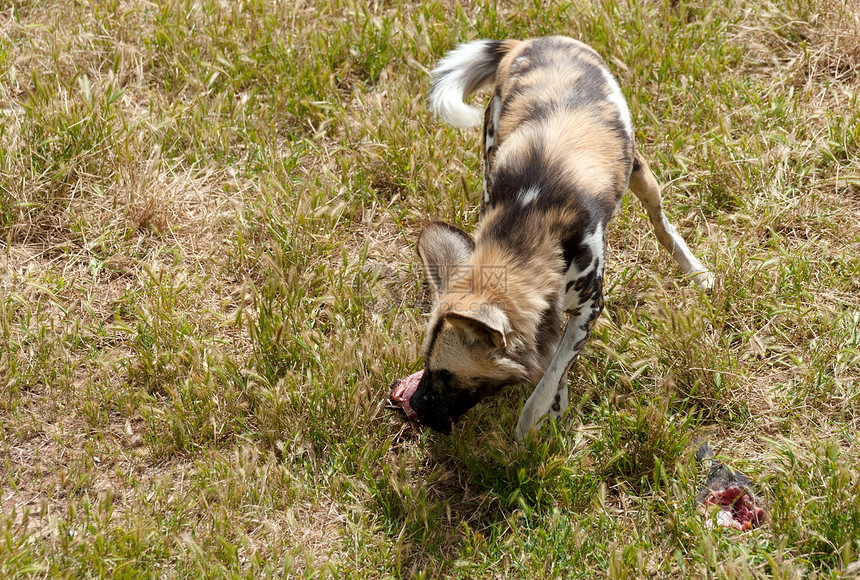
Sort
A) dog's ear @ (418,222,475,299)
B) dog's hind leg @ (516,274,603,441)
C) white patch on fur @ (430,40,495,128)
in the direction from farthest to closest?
white patch on fur @ (430,40,495,128)
dog's hind leg @ (516,274,603,441)
dog's ear @ (418,222,475,299)

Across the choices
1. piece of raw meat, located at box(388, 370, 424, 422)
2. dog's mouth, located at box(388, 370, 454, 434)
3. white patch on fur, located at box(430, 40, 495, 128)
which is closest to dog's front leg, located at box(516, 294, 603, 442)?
dog's mouth, located at box(388, 370, 454, 434)

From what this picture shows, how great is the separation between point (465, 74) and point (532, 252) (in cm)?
144

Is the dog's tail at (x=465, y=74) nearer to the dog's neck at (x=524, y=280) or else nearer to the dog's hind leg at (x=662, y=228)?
the dog's hind leg at (x=662, y=228)

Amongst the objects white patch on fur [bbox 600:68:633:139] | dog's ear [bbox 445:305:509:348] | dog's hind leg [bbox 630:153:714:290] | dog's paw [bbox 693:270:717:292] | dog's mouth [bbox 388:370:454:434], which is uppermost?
white patch on fur [bbox 600:68:633:139]

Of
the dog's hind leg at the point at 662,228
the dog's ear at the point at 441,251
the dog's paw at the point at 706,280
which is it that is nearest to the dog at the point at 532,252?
the dog's ear at the point at 441,251

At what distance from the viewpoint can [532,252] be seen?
3.05 metres

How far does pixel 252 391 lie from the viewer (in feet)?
11.5

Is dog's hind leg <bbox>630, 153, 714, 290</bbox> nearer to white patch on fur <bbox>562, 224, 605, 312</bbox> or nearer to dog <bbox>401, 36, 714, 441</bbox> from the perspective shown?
dog <bbox>401, 36, 714, 441</bbox>

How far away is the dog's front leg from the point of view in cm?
332

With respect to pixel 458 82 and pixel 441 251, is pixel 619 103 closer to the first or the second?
pixel 458 82

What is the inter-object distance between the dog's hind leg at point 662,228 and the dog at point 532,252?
0.12m

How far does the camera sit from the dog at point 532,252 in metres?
2.98

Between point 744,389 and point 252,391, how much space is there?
2.17 meters

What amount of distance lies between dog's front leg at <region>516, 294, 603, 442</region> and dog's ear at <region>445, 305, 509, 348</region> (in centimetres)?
53
